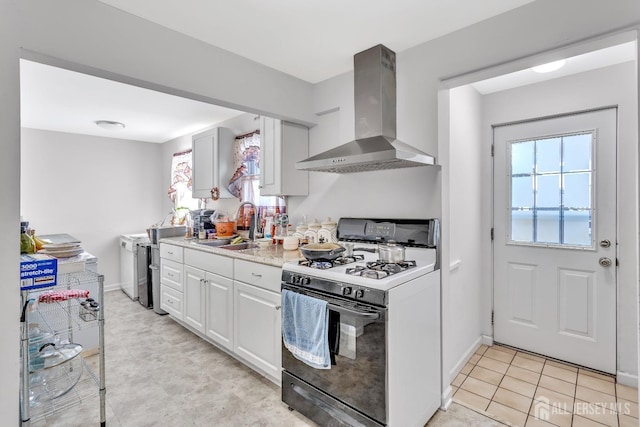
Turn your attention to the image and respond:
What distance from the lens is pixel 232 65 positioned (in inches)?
85.7

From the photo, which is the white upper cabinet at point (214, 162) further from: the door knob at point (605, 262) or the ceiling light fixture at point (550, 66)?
the door knob at point (605, 262)

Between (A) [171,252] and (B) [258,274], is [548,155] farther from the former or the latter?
(A) [171,252]

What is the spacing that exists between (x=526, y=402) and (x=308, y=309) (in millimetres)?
1662

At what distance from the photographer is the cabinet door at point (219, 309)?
2.53m

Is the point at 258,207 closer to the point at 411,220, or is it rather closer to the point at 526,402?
the point at 411,220

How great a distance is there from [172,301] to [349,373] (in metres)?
2.39

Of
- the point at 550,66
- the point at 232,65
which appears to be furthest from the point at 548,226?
the point at 232,65

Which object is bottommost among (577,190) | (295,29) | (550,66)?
(577,190)

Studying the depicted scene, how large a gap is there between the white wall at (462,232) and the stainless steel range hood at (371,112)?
46 cm

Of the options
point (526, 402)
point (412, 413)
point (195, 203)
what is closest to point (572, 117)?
point (526, 402)

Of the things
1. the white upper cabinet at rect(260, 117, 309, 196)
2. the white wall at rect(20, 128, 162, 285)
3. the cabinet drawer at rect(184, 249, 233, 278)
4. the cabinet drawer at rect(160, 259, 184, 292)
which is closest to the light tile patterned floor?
the cabinet drawer at rect(184, 249, 233, 278)

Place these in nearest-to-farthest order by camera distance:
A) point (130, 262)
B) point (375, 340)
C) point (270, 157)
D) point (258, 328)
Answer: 1. point (375, 340)
2. point (258, 328)
3. point (270, 157)
4. point (130, 262)

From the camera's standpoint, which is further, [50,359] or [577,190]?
[577,190]

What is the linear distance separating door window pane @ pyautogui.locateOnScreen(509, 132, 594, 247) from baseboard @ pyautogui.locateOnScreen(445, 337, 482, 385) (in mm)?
1017
